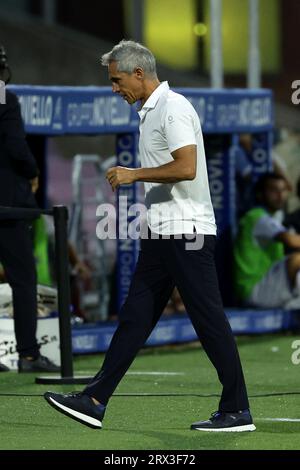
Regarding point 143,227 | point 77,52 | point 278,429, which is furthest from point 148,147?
point 77,52

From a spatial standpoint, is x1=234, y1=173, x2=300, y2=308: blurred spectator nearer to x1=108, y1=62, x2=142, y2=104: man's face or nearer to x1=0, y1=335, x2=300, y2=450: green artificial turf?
x1=0, y1=335, x2=300, y2=450: green artificial turf

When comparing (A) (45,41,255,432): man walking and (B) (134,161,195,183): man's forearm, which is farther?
(A) (45,41,255,432): man walking

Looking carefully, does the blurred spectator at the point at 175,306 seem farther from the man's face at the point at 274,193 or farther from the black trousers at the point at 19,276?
the black trousers at the point at 19,276

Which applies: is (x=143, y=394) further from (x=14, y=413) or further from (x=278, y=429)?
(x=278, y=429)

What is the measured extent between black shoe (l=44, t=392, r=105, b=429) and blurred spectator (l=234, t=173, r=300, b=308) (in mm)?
5940

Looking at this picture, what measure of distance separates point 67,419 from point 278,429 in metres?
1.15

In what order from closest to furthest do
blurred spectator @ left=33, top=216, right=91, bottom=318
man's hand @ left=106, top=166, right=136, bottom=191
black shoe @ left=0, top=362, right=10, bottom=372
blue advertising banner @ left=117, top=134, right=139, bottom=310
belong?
1. man's hand @ left=106, top=166, right=136, bottom=191
2. black shoe @ left=0, top=362, right=10, bottom=372
3. blue advertising banner @ left=117, top=134, right=139, bottom=310
4. blurred spectator @ left=33, top=216, right=91, bottom=318

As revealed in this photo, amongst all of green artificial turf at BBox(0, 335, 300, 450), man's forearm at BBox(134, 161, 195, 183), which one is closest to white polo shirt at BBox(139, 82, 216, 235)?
man's forearm at BBox(134, 161, 195, 183)

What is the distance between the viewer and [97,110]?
12.4 metres

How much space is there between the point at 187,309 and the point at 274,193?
597cm

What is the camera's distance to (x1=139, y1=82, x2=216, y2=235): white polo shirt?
8023 mm

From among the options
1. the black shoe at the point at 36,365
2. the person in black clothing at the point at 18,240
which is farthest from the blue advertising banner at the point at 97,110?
the black shoe at the point at 36,365

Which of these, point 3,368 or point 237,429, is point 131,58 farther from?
point 3,368

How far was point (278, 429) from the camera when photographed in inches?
329
